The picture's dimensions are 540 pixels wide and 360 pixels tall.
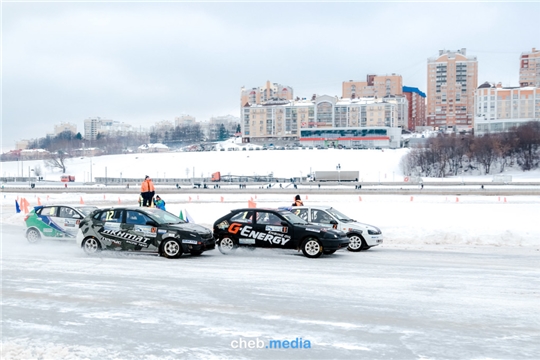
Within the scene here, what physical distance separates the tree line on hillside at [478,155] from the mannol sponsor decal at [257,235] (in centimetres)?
8681

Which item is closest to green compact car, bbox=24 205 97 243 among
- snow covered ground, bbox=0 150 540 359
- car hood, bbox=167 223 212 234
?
snow covered ground, bbox=0 150 540 359

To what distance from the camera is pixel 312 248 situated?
1493cm

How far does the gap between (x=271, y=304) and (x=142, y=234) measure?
6.67 meters

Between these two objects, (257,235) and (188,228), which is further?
(257,235)

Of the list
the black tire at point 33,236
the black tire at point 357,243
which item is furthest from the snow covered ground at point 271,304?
the black tire at point 33,236

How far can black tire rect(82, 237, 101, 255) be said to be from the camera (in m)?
15.4

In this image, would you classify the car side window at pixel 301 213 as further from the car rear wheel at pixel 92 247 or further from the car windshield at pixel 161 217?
the car rear wheel at pixel 92 247

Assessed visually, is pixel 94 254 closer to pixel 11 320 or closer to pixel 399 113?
pixel 11 320

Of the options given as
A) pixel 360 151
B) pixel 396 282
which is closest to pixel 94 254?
pixel 396 282

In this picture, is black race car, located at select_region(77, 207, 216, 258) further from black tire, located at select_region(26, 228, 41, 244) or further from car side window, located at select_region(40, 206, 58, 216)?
black tire, located at select_region(26, 228, 41, 244)

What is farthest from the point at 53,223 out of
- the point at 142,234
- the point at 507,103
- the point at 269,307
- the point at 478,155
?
the point at 507,103

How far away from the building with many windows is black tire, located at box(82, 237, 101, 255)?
134m

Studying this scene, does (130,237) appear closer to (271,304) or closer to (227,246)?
(227,246)

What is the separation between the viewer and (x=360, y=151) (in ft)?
409
